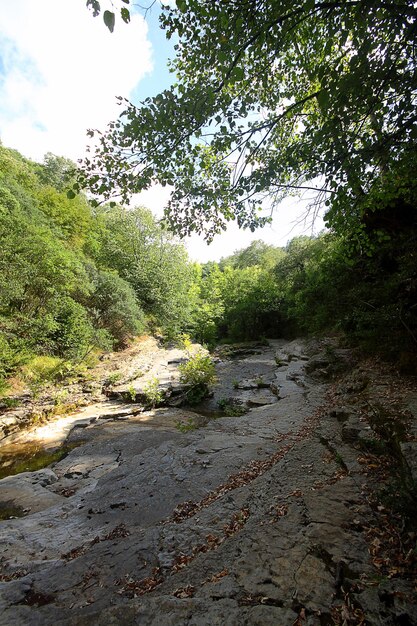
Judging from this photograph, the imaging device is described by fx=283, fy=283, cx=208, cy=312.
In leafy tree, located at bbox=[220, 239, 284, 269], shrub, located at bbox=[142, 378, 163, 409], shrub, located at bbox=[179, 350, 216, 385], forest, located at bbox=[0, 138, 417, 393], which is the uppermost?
leafy tree, located at bbox=[220, 239, 284, 269]

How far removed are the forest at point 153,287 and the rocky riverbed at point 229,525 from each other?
2.11 meters

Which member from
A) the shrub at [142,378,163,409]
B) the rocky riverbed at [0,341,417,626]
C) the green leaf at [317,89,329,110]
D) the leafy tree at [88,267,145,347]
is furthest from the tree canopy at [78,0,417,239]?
the leafy tree at [88,267,145,347]

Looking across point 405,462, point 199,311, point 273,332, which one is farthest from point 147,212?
point 405,462

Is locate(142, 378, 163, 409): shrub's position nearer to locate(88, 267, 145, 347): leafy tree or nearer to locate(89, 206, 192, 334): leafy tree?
locate(88, 267, 145, 347): leafy tree

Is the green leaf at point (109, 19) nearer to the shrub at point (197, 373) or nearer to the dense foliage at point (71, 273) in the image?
the dense foliage at point (71, 273)

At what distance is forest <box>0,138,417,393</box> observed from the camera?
6512 mm

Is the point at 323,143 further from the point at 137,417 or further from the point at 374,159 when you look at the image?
the point at 137,417

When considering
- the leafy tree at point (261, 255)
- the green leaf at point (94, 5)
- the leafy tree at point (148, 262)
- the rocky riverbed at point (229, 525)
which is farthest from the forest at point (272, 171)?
the leafy tree at point (261, 255)

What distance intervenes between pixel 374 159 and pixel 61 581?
5908mm

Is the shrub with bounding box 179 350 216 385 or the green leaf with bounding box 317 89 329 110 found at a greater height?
the green leaf with bounding box 317 89 329 110

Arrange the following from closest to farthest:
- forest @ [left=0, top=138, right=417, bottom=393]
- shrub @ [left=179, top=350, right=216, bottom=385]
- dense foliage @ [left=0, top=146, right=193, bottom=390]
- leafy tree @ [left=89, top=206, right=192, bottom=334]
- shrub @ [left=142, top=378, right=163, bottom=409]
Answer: forest @ [left=0, top=138, right=417, bottom=393] < shrub @ [left=142, top=378, right=163, bottom=409] < dense foliage @ [left=0, top=146, right=193, bottom=390] < shrub @ [left=179, top=350, right=216, bottom=385] < leafy tree @ [left=89, top=206, right=192, bottom=334]

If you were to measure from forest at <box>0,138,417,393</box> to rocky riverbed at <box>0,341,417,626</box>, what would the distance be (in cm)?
211

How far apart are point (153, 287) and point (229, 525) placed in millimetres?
19934

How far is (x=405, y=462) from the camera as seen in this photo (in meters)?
3.07
